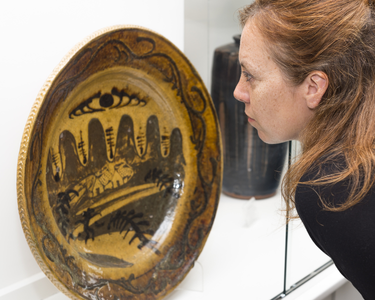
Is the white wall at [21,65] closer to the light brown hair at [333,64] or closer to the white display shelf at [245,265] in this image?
the white display shelf at [245,265]

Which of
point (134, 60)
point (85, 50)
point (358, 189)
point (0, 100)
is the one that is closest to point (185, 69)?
point (134, 60)

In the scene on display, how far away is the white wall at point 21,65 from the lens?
79 cm

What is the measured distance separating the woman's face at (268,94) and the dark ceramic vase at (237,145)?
0.54 meters

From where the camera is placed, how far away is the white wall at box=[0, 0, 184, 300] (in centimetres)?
79

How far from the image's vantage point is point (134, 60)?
82 centimetres

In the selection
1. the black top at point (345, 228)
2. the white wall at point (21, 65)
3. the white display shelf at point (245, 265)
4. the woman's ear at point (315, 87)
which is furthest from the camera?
the white display shelf at point (245, 265)

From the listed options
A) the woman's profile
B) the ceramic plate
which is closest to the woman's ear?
the woman's profile

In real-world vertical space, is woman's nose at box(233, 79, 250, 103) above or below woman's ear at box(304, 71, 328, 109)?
above

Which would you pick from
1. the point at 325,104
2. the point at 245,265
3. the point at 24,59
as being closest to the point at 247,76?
the point at 325,104

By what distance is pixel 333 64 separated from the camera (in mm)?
606

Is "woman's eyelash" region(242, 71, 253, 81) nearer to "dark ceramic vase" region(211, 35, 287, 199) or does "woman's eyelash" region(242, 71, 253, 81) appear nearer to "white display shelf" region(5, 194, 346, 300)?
"white display shelf" region(5, 194, 346, 300)

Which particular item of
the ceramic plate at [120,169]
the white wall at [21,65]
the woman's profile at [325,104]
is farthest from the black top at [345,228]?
the white wall at [21,65]

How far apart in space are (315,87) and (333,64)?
44 millimetres

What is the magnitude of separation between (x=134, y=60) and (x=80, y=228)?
0.34 metres
